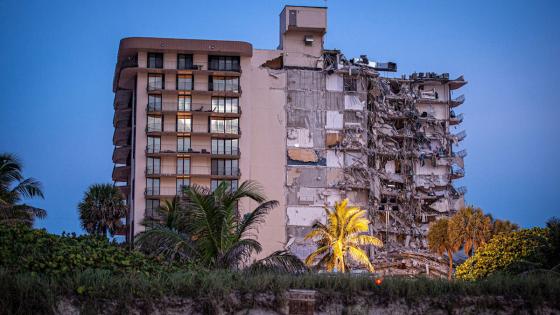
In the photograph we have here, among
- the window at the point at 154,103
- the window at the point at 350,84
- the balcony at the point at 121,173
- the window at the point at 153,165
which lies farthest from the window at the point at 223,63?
the balcony at the point at 121,173

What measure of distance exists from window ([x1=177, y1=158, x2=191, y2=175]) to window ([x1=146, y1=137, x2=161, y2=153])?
2.29m

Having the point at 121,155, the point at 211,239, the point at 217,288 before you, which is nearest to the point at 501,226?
the point at 121,155

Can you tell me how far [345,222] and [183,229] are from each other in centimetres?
3104

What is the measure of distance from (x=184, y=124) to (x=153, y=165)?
5.06 m

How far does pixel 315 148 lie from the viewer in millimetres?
97062

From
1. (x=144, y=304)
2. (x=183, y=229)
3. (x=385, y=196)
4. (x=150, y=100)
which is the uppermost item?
(x=150, y=100)

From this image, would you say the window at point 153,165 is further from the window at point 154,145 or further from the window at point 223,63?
the window at point 223,63

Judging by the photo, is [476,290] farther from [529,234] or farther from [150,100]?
[150,100]

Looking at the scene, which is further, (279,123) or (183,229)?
(279,123)

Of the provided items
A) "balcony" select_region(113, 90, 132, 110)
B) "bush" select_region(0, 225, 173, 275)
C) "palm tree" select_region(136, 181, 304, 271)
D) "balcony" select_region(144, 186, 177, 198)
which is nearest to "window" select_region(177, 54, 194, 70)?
"balcony" select_region(113, 90, 132, 110)

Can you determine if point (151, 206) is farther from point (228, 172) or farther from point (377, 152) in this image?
point (377, 152)

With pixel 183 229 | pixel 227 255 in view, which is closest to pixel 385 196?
pixel 183 229

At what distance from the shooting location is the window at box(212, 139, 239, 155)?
306 ft

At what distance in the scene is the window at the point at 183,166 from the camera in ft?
302
